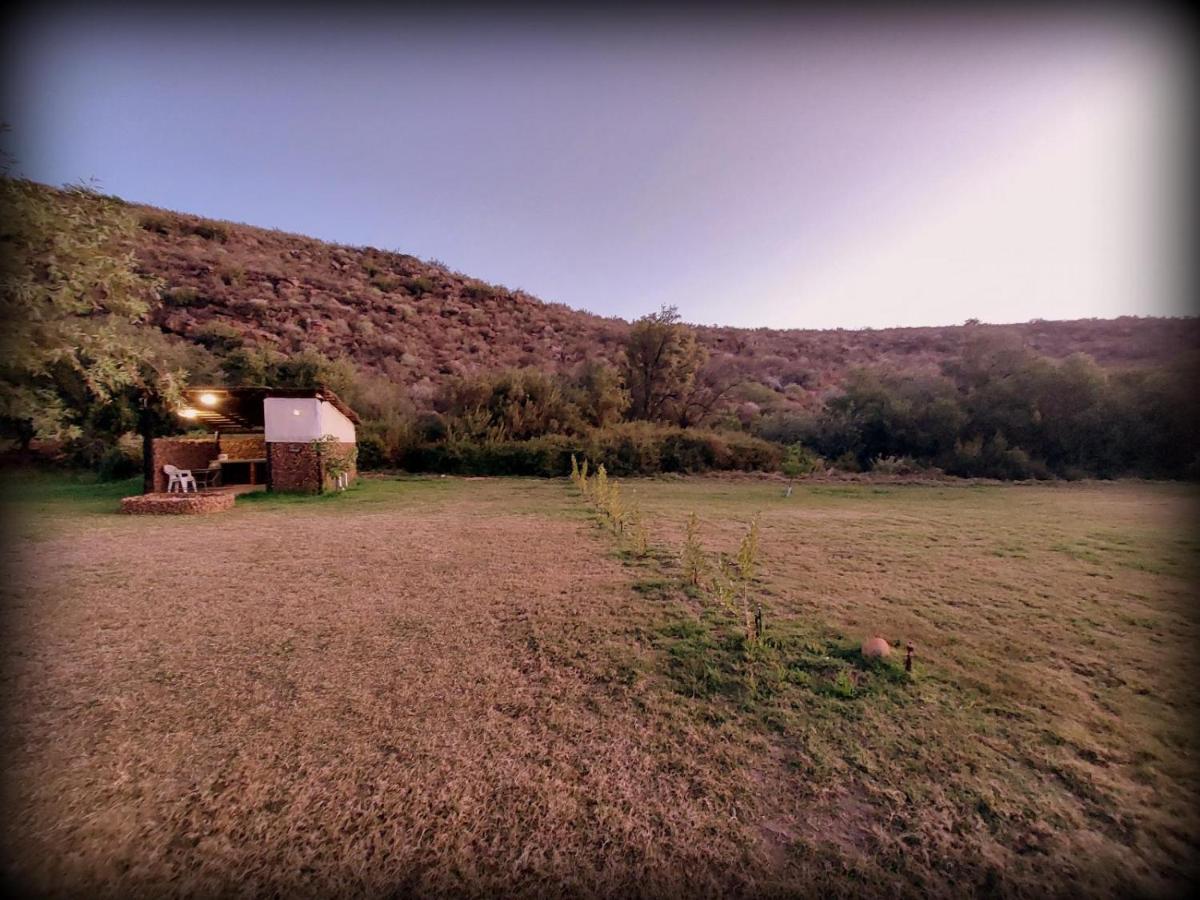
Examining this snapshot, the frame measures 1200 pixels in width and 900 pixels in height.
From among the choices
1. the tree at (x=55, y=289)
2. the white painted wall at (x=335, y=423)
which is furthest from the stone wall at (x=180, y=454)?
the tree at (x=55, y=289)

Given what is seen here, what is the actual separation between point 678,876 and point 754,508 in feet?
26.9

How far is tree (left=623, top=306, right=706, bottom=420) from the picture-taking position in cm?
1948

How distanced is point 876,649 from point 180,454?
1623 cm

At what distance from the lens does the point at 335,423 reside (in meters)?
11.6

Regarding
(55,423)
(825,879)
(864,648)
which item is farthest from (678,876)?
(55,423)

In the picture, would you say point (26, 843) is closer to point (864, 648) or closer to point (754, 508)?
point (864, 648)

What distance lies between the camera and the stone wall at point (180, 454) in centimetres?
1080

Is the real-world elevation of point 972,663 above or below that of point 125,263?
below

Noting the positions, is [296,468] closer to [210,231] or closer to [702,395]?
[702,395]

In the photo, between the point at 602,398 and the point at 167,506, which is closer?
the point at 167,506

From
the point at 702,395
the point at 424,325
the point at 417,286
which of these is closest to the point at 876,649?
the point at 702,395

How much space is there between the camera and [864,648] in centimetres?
314

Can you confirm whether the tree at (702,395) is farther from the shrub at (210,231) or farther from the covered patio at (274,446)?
the shrub at (210,231)

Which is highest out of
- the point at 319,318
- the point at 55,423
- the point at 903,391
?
the point at 319,318
